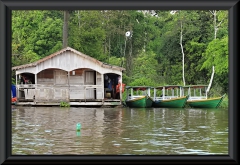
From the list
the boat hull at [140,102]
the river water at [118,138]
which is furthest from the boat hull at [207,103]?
the river water at [118,138]

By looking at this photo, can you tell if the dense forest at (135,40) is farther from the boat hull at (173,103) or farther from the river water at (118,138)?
the river water at (118,138)

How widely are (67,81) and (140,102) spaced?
4.76 m

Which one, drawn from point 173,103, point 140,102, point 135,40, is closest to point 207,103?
point 173,103

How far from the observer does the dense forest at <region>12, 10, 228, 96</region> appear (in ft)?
122

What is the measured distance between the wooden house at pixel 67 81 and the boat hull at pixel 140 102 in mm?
734

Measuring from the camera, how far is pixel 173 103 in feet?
102

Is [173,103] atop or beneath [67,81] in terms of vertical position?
beneath

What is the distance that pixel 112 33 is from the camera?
4331 centimetres

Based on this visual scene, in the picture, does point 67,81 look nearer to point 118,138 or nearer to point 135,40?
point 135,40

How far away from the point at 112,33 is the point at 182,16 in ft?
19.2
